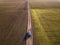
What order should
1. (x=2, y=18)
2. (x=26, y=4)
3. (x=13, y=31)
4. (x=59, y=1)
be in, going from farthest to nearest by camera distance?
(x=59, y=1) → (x=26, y=4) → (x=2, y=18) → (x=13, y=31)

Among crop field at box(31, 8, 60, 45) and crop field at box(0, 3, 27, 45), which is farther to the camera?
crop field at box(0, 3, 27, 45)

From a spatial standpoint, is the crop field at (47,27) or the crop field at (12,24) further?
the crop field at (12,24)

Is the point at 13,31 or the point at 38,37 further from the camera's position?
the point at 13,31

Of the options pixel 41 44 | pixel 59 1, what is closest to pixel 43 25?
pixel 41 44

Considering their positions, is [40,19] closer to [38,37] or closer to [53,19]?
[53,19]

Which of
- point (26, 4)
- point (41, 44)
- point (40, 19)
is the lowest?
point (41, 44)

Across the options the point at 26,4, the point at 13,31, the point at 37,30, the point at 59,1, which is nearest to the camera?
the point at 37,30

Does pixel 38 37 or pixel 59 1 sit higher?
pixel 59 1

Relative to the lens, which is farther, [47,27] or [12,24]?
[12,24]
